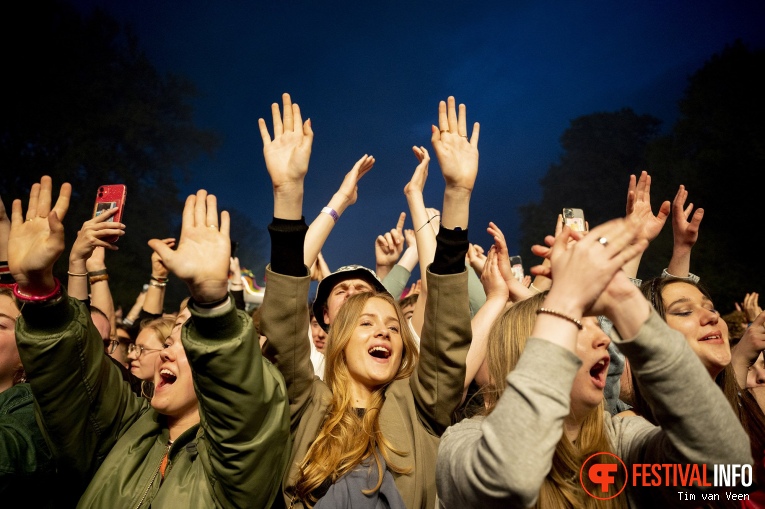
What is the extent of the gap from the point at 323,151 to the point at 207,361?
1885 inches

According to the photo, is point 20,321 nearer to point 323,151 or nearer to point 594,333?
point 594,333

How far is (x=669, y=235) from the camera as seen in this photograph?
13938mm

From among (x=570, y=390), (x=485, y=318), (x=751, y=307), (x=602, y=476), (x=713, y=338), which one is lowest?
(x=602, y=476)

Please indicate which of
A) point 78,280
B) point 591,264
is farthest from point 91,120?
point 591,264

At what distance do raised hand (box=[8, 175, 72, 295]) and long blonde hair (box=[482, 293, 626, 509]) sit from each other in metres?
1.59

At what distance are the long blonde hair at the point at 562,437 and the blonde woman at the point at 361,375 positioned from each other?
209 millimetres

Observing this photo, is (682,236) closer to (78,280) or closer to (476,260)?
(476,260)

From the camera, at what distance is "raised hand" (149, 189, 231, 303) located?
5.24 ft

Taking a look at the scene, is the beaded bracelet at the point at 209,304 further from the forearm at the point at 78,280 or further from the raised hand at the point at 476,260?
the raised hand at the point at 476,260

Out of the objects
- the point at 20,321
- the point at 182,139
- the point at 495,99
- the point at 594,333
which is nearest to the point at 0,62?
the point at 182,139

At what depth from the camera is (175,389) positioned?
87.9 inches

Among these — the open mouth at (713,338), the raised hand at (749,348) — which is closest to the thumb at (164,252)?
the open mouth at (713,338)

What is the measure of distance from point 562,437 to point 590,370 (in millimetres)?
248

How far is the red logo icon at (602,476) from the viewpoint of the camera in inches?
69.2
